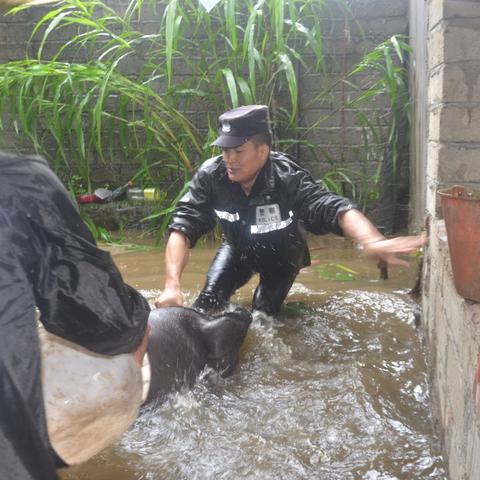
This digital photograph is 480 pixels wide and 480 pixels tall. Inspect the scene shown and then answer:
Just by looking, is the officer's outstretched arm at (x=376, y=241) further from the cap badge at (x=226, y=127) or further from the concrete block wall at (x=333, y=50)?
the concrete block wall at (x=333, y=50)

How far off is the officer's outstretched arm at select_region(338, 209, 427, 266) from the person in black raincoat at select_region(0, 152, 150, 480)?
136 centimetres

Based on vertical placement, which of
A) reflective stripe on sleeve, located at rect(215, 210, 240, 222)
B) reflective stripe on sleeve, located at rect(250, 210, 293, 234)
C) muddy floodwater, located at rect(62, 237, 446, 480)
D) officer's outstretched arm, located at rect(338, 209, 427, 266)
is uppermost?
officer's outstretched arm, located at rect(338, 209, 427, 266)

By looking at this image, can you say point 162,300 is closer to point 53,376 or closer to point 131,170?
point 53,376

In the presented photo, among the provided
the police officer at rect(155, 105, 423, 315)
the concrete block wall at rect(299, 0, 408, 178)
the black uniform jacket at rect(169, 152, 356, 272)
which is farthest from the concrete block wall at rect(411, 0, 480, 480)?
the concrete block wall at rect(299, 0, 408, 178)

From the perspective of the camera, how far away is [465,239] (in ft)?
4.73

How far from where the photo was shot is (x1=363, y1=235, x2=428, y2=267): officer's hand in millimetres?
2137

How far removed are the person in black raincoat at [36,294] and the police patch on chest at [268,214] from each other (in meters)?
2.16

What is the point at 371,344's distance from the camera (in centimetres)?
307

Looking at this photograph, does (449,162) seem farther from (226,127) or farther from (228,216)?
(228,216)

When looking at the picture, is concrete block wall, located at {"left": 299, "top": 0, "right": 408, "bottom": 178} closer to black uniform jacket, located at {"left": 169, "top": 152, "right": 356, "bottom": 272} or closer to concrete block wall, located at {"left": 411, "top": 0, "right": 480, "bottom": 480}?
black uniform jacket, located at {"left": 169, "top": 152, "right": 356, "bottom": 272}

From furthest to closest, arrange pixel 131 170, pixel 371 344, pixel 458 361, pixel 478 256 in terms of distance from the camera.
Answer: pixel 131 170 → pixel 371 344 → pixel 458 361 → pixel 478 256

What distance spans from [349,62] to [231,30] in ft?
5.46

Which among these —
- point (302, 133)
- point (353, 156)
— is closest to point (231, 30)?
point (302, 133)

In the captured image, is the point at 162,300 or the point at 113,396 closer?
the point at 113,396
